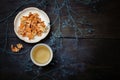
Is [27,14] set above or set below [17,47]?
above

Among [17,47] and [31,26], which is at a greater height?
[31,26]

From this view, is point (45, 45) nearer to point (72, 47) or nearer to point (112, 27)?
point (72, 47)

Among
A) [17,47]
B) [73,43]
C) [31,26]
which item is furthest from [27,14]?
[73,43]

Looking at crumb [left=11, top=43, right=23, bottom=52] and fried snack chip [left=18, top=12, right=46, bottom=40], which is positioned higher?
fried snack chip [left=18, top=12, right=46, bottom=40]

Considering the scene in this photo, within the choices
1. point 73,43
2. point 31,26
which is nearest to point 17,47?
point 31,26

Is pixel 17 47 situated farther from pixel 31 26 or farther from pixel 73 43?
pixel 73 43

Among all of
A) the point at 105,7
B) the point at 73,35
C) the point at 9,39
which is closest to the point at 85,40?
the point at 73,35
